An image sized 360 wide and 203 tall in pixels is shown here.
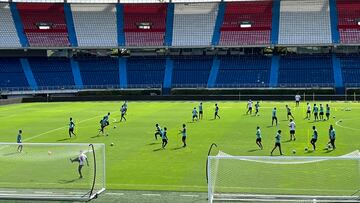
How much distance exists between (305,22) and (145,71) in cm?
2309

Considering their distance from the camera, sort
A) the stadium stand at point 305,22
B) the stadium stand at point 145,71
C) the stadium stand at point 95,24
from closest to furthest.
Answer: the stadium stand at point 145,71, the stadium stand at point 305,22, the stadium stand at point 95,24

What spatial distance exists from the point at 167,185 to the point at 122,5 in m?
57.0

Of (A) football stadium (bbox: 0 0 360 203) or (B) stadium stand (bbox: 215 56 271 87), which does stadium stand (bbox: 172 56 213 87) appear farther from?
(B) stadium stand (bbox: 215 56 271 87)

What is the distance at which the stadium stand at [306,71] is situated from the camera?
197ft

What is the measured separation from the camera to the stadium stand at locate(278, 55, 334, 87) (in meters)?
60.2

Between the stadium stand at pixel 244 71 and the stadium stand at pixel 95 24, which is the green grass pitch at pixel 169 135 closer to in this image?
the stadium stand at pixel 244 71

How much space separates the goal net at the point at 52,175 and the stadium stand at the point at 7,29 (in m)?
49.8

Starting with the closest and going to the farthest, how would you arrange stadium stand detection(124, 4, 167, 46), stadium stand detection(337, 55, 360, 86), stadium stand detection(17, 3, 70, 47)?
stadium stand detection(337, 55, 360, 86) < stadium stand detection(17, 3, 70, 47) < stadium stand detection(124, 4, 167, 46)

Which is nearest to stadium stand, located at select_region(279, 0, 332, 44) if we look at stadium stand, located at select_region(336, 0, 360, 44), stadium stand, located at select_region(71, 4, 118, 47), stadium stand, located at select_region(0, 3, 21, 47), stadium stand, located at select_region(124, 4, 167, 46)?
stadium stand, located at select_region(336, 0, 360, 44)

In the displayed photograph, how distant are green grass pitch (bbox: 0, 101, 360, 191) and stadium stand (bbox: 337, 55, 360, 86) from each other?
13388 millimetres

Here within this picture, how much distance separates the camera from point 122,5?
71.4 metres

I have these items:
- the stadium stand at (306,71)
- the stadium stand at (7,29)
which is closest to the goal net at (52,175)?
the stadium stand at (306,71)

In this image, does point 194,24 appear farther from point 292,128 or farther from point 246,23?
point 292,128

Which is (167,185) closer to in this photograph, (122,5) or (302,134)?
(302,134)
